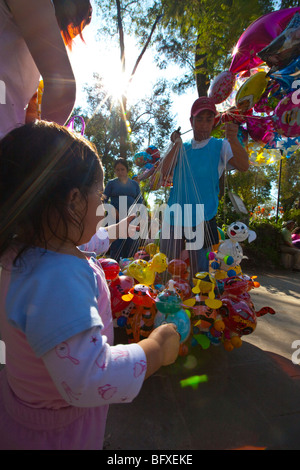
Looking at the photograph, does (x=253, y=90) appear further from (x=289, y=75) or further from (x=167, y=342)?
(x=167, y=342)

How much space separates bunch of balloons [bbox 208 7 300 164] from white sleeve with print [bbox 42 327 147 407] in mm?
2037

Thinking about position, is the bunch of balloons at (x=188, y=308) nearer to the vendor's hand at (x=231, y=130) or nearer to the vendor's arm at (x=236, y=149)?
the vendor's arm at (x=236, y=149)

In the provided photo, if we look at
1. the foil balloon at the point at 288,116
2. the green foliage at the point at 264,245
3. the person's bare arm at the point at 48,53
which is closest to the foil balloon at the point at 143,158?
the foil balloon at the point at 288,116

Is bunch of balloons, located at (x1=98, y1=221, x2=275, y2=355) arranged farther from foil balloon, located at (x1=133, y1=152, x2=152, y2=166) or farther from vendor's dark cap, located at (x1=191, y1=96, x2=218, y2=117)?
foil balloon, located at (x1=133, y1=152, x2=152, y2=166)

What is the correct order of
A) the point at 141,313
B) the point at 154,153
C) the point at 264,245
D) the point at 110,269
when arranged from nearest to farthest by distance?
the point at 141,313, the point at 110,269, the point at 154,153, the point at 264,245

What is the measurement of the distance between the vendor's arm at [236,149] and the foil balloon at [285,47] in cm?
47

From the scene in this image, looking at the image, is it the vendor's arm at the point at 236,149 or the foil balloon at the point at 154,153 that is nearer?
the vendor's arm at the point at 236,149

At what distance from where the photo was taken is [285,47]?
1.77 meters

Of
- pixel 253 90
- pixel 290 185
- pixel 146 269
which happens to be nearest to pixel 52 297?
pixel 146 269

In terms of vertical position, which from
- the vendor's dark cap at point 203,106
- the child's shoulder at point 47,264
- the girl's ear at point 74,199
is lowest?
the child's shoulder at point 47,264

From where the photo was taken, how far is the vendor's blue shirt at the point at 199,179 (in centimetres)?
216

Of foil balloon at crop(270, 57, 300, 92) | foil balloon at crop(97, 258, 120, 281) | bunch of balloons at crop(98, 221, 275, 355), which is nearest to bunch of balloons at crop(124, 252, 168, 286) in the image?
bunch of balloons at crop(98, 221, 275, 355)

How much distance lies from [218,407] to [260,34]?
2509 mm
